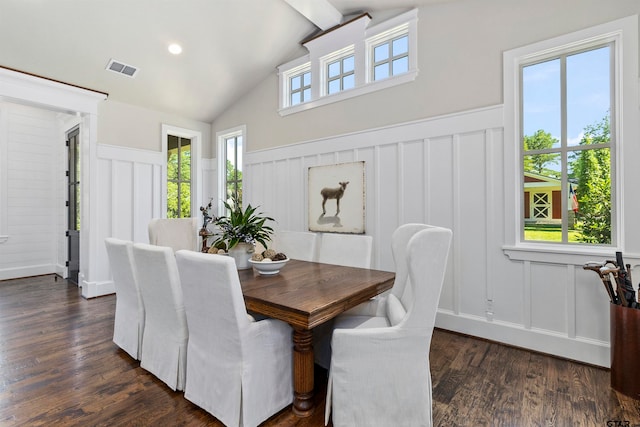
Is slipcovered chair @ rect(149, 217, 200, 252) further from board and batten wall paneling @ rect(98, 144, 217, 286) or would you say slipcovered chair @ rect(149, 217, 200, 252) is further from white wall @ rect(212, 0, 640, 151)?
white wall @ rect(212, 0, 640, 151)

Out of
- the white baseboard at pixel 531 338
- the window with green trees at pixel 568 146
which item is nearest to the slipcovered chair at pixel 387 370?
the white baseboard at pixel 531 338

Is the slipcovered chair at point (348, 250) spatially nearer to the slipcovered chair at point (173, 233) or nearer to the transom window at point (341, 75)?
the slipcovered chair at point (173, 233)

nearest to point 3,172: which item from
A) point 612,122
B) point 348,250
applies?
point 348,250

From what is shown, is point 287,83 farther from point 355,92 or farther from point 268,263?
point 268,263

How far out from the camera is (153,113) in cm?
492

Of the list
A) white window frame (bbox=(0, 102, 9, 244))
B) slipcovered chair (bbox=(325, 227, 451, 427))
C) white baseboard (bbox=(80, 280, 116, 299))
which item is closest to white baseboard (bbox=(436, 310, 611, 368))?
slipcovered chair (bbox=(325, 227, 451, 427))

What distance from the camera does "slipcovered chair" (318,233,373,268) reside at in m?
2.80

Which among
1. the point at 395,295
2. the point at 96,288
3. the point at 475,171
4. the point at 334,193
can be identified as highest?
the point at 475,171

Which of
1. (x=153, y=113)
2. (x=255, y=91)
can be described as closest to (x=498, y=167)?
(x=255, y=91)

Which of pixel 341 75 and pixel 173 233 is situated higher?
pixel 341 75

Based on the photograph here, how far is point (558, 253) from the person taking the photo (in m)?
2.62

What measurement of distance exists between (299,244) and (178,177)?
3244mm

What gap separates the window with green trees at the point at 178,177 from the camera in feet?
17.4

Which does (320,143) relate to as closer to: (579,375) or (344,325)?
(344,325)
